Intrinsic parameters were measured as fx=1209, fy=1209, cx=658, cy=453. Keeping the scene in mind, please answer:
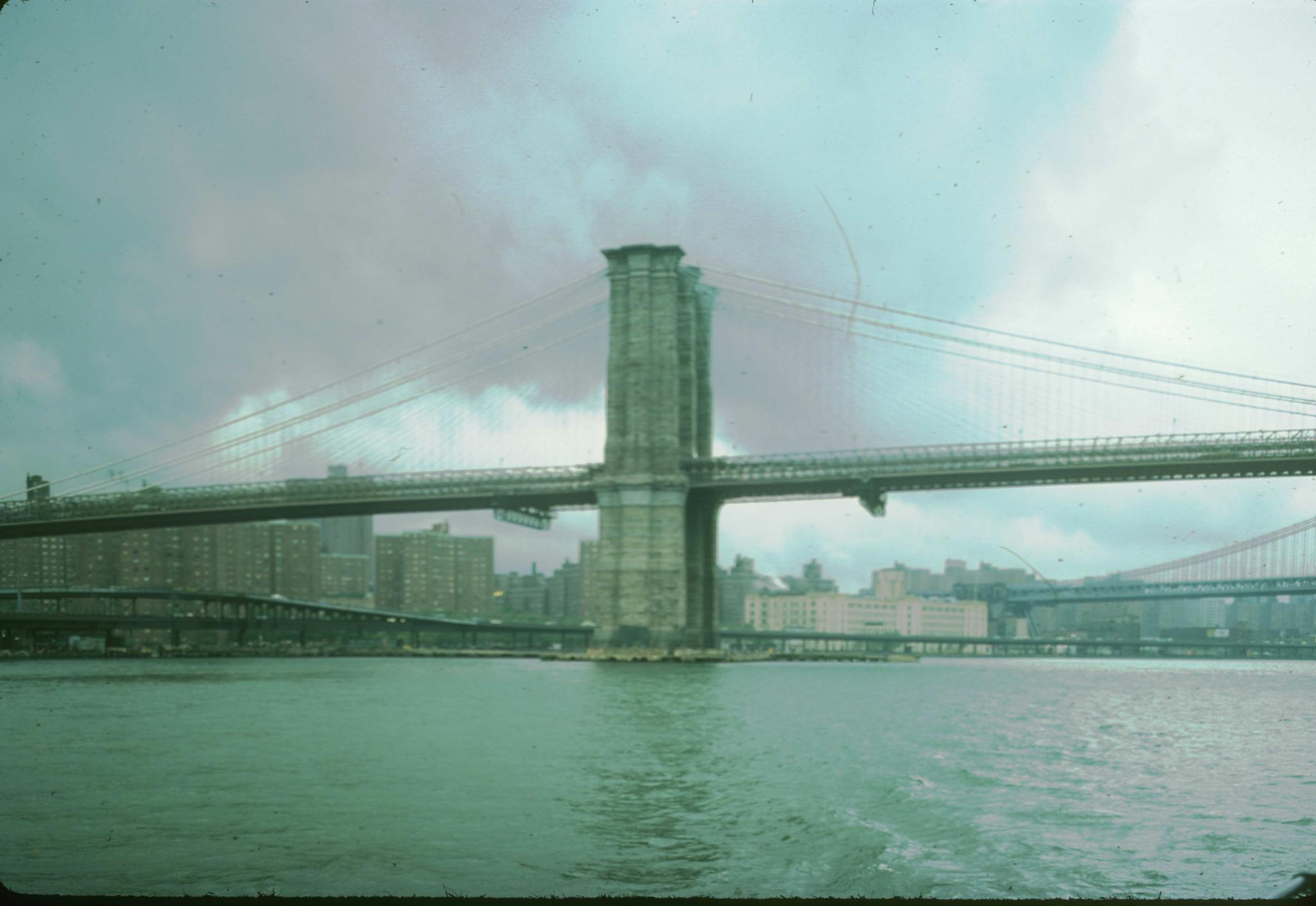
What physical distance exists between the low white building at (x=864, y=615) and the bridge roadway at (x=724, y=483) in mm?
44361

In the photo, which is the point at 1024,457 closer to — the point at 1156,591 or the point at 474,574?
the point at 1156,591

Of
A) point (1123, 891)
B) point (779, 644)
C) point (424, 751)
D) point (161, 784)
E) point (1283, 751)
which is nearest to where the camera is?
point (1123, 891)

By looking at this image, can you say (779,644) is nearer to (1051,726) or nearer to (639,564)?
(639,564)

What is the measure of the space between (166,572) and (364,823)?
90.2 m

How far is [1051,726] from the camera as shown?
24344 millimetres

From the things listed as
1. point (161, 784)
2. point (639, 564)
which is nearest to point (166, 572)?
point (639, 564)

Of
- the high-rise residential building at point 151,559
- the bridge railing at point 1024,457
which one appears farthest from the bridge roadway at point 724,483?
the high-rise residential building at point 151,559

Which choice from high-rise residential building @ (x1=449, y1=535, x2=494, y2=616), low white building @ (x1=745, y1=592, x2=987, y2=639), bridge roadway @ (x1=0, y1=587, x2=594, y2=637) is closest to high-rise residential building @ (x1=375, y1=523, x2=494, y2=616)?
high-rise residential building @ (x1=449, y1=535, x2=494, y2=616)

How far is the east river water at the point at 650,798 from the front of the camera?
10.2 m

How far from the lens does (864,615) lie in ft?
391

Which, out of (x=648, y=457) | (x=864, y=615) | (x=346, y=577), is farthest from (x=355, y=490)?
(x=346, y=577)

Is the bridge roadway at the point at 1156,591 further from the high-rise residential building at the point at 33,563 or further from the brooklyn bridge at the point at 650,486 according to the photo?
the high-rise residential building at the point at 33,563

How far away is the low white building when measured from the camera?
345 feet

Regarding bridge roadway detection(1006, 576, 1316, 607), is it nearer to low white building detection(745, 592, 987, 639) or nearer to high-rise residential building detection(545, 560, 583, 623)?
low white building detection(745, 592, 987, 639)
